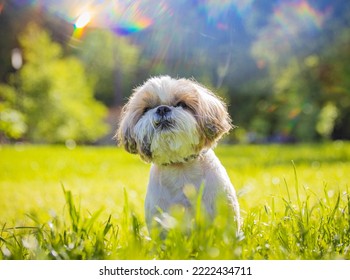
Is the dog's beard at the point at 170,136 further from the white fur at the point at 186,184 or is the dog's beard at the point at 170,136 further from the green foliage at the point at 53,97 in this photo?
the green foliage at the point at 53,97

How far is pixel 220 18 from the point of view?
13.1 ft

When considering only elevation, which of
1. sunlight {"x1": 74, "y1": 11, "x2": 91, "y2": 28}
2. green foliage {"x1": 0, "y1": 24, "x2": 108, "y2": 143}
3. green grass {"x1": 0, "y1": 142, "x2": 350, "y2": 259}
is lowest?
green grass {"x1": 0, "y1": 142, "x2": 350, "y2": 259}

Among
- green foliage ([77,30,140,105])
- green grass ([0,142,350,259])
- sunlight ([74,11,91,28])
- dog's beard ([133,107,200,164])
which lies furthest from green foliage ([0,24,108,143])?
dog's beard ([133,107,200,164])

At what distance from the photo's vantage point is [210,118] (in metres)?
2.81

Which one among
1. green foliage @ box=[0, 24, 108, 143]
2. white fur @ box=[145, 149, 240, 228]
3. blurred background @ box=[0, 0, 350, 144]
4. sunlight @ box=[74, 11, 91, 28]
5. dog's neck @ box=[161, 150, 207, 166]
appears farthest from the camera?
green foliage @ box=[0, 24, 108, 143]

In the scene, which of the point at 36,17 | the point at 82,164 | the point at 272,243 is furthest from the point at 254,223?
the point at 82,164

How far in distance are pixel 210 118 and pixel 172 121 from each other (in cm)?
23

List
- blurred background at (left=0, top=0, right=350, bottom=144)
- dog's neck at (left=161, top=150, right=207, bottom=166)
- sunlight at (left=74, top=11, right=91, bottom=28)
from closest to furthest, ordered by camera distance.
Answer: dog's neck at (left=161, top=150, right=207, bottom=166), sunlight at (left=74, top=11, right=91, bottom=28), blurred background at (left=0, top=0, right=350, bottom=144)

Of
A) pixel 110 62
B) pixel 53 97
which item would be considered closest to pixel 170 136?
pixel 110 62

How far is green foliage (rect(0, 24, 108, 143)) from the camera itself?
7.23 metres

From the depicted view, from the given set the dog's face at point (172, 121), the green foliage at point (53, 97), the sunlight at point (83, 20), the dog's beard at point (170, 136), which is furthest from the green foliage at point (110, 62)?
the dog's beard at point (170, 136)

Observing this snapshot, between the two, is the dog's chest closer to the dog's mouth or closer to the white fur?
the white fur

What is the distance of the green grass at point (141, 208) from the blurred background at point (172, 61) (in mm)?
594

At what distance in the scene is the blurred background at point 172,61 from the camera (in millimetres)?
4121
